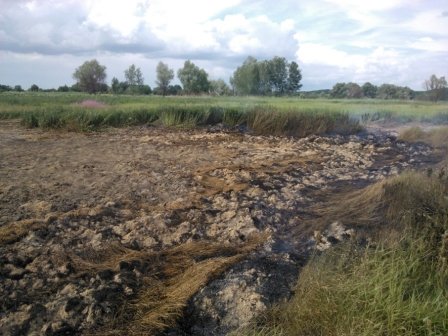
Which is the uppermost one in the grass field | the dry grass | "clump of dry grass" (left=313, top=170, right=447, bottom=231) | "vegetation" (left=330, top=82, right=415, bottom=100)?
"vegetation" (left=330, top=82, right=415, bottom=100)

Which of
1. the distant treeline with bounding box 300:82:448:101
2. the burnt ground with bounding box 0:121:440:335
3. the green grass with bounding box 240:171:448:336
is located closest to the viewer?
the green grass with bounding box 240:171:448:336

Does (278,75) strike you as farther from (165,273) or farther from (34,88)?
(165,273)

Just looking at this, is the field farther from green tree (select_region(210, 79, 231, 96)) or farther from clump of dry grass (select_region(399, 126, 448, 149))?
green tree (select_region(210, 79, 231, 96))

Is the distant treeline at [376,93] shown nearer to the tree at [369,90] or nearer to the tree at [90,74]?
the tree at [369,90]

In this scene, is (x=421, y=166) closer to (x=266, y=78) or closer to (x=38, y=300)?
(x=38, y=300)

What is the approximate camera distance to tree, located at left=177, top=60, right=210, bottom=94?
21.3m

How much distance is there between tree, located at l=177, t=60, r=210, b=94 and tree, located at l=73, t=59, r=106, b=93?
180 inches

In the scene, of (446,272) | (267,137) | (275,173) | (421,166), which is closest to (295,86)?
(267,137)

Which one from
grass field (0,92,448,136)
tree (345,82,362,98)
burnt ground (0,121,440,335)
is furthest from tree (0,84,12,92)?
tree (345,82,362,98)

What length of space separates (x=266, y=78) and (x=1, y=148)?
51.2 feet

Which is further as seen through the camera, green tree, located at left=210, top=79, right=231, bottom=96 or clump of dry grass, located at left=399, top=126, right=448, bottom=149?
green tree, located at left=210, top=79, right=231, bottom=96

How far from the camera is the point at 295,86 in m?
23.6

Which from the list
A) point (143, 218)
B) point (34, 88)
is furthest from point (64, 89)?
point (143, 218)

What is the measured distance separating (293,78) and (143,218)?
19942mm
